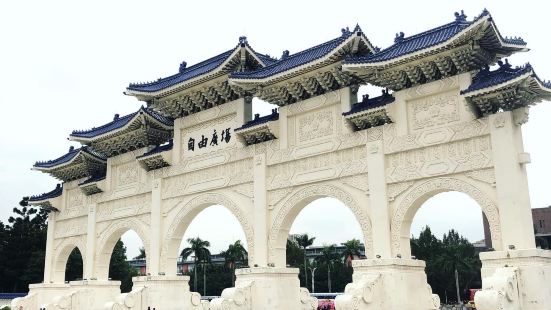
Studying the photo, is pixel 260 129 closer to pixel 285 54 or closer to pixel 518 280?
pixel 285 54

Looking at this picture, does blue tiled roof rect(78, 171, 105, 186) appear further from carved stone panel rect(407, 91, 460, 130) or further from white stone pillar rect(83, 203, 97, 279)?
carved stone panel rect(407, 91, 460, 130)

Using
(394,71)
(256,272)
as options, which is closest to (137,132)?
(256,272)

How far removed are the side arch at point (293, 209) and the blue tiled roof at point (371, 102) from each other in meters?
1.93

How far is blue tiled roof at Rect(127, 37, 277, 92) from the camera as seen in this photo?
52.4 ft

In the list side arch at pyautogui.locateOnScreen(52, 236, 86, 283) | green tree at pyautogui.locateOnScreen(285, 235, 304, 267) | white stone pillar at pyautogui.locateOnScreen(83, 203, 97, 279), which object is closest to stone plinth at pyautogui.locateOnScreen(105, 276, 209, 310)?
white stone pillar at pyautogui.locateOnScreen(83, 203, 97, 279)

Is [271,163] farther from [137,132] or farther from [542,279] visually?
[542,279]

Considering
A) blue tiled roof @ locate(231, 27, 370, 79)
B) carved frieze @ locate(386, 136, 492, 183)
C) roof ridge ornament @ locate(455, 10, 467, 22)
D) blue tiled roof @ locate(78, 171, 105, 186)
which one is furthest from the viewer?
blue tiled roof @ locate(78, 171, 105, 186)

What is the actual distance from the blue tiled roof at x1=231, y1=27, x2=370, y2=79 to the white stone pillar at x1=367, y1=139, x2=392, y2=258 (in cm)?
261

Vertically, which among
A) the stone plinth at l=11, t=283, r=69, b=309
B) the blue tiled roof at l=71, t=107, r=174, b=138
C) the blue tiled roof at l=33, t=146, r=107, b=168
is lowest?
the stone plinth at l=11, t=283, r=69, b=309

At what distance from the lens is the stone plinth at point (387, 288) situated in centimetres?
1186

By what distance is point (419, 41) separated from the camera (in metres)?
13.1

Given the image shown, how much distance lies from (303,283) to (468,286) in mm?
12998

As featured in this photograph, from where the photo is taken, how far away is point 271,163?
1502 cm

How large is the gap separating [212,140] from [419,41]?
6704 millimetres
